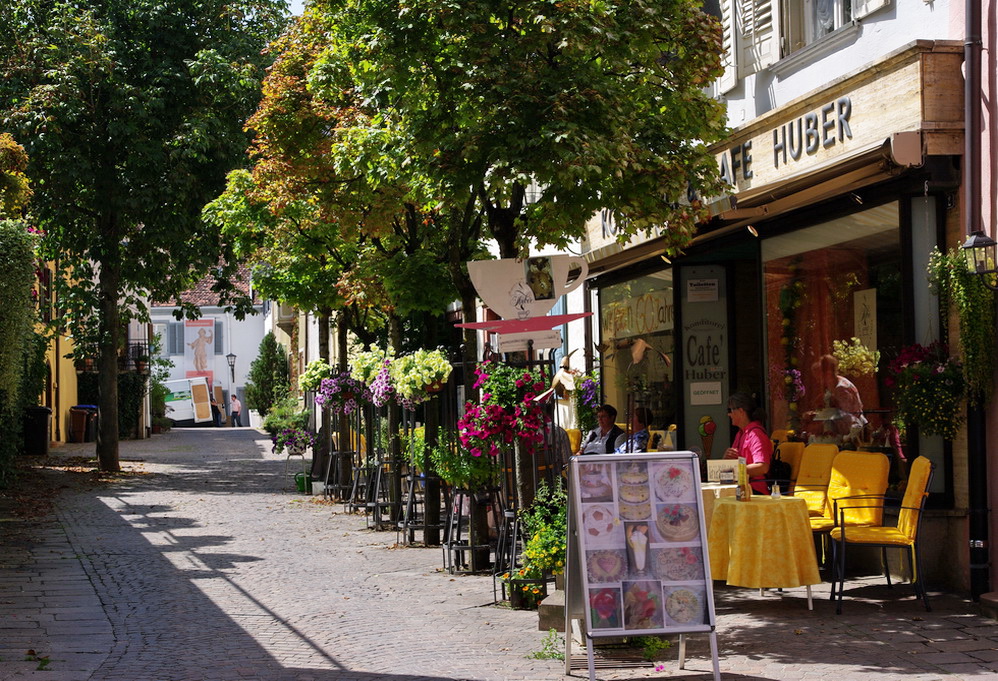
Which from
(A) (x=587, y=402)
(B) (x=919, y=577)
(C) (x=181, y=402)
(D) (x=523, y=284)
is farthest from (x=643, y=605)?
(C) (x=181, y=402)

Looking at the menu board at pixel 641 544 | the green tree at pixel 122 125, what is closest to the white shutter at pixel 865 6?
the menu board at pixel 641 544

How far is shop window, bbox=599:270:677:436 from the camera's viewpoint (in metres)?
14.7

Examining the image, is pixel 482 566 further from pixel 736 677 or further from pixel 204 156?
pixel 204 156

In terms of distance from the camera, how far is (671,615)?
6.22 metres

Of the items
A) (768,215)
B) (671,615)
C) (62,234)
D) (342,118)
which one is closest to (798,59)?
(768,215)

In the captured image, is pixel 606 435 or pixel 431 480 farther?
pixel 431 480

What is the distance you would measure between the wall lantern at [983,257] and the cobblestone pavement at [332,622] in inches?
88.1

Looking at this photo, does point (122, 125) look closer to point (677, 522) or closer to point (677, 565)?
point (677, 522)

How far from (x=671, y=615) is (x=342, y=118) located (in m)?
7.90

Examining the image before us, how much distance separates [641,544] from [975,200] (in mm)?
3724

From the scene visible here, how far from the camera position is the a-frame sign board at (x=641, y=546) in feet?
20.4

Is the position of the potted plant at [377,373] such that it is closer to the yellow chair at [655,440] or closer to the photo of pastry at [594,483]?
the yellow chair at [655,440]

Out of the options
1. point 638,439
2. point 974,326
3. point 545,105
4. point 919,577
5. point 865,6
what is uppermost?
point 865,6

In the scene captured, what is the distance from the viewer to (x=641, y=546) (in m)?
6.29
